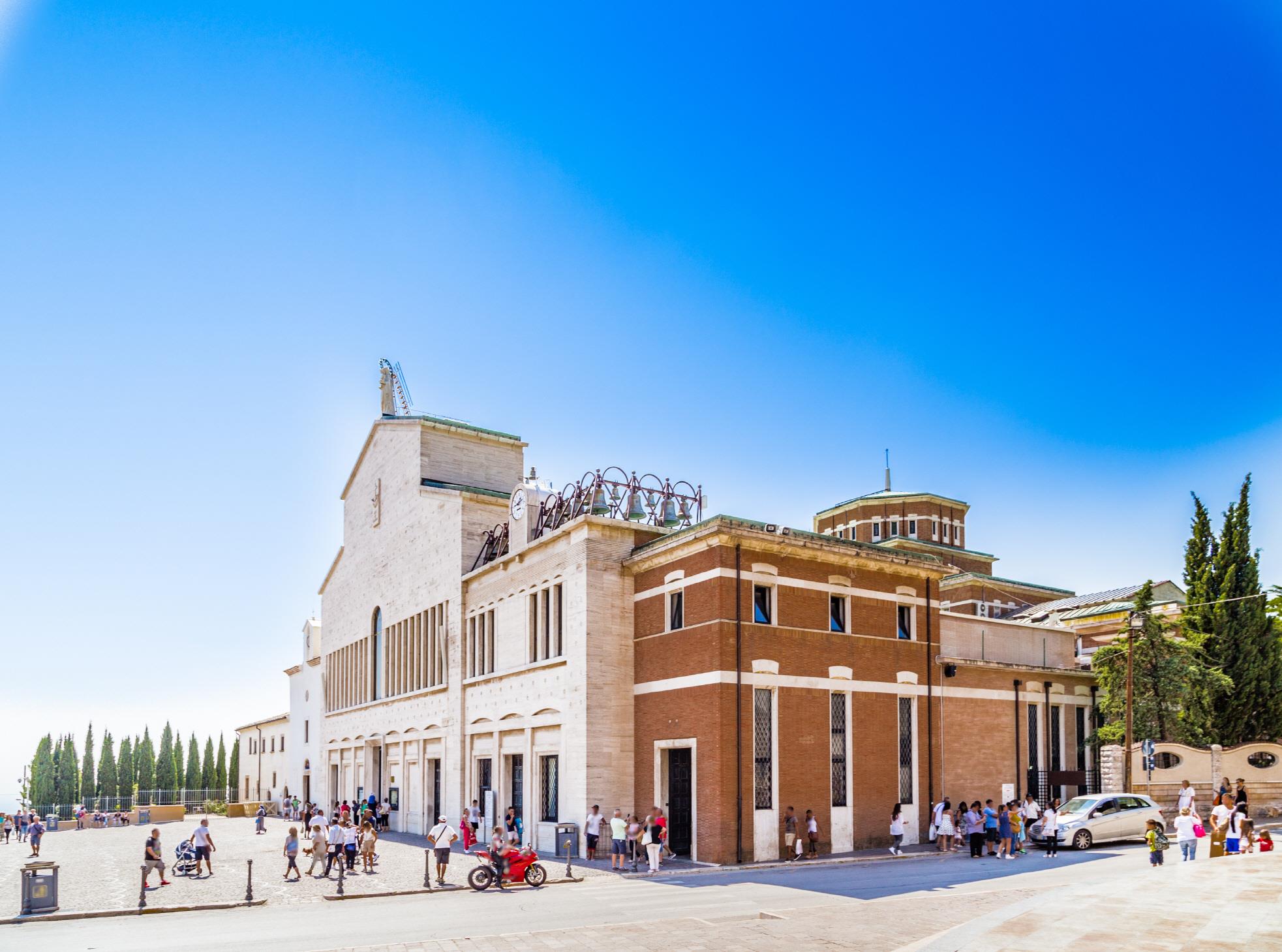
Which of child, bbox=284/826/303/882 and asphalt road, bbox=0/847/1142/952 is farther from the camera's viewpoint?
child, bbox=284/826/303/882

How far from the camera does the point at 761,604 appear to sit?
31922 millimetres

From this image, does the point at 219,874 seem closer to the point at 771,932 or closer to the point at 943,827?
the point at 771,932

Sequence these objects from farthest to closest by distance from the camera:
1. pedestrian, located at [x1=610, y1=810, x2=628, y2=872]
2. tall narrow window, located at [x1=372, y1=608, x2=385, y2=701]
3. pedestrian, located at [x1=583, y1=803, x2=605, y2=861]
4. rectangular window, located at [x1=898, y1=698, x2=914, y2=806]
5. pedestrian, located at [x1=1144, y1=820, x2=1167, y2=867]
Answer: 1. tall narrow window, located at [x1=372, y1=608, x2=385, y2=701]
2. rectangular window, located at [x1=898, y1=698, x2=914, y2=806]
3. pedestrian, located at [x1=583, y1=803, x2=605, y2=861]
4. pedestrian, located at [x1=610, y1=810, x2=628, y2=872]
5. pedestrian, located at [x1=1144, y1=820, x2=1167, y2=867]

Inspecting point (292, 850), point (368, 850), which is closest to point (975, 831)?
point (368, 850)

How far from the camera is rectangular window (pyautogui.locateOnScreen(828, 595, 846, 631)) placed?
33.8 m

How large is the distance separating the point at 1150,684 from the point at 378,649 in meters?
35.9

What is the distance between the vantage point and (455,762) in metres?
42.8

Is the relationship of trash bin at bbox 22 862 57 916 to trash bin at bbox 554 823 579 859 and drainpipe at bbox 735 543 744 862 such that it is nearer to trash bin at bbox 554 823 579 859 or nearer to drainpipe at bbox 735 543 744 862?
trash bin at bbox 554 823 579 859

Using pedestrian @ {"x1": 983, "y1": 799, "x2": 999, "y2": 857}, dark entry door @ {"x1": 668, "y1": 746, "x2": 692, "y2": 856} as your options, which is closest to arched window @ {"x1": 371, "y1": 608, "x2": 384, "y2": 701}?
dark entry door @ {"x1": 668, "y1": 746, "x2": 692, "y2": 856}

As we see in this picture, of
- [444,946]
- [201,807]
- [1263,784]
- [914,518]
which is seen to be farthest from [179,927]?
[201,807]

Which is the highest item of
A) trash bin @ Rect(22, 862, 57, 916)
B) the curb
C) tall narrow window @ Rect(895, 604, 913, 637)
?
tall narrow window @ Rect(895, 604, 913, 637)

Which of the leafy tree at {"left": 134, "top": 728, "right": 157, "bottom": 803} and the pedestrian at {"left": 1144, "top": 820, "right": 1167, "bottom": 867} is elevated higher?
the pedestrian at {"left": 1144, "top": 820, "right": 1167, "bottom": 867}

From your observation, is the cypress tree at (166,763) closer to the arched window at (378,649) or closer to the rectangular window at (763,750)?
the arched window at (378,649)

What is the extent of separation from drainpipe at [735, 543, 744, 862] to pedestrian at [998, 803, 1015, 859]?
789cm
